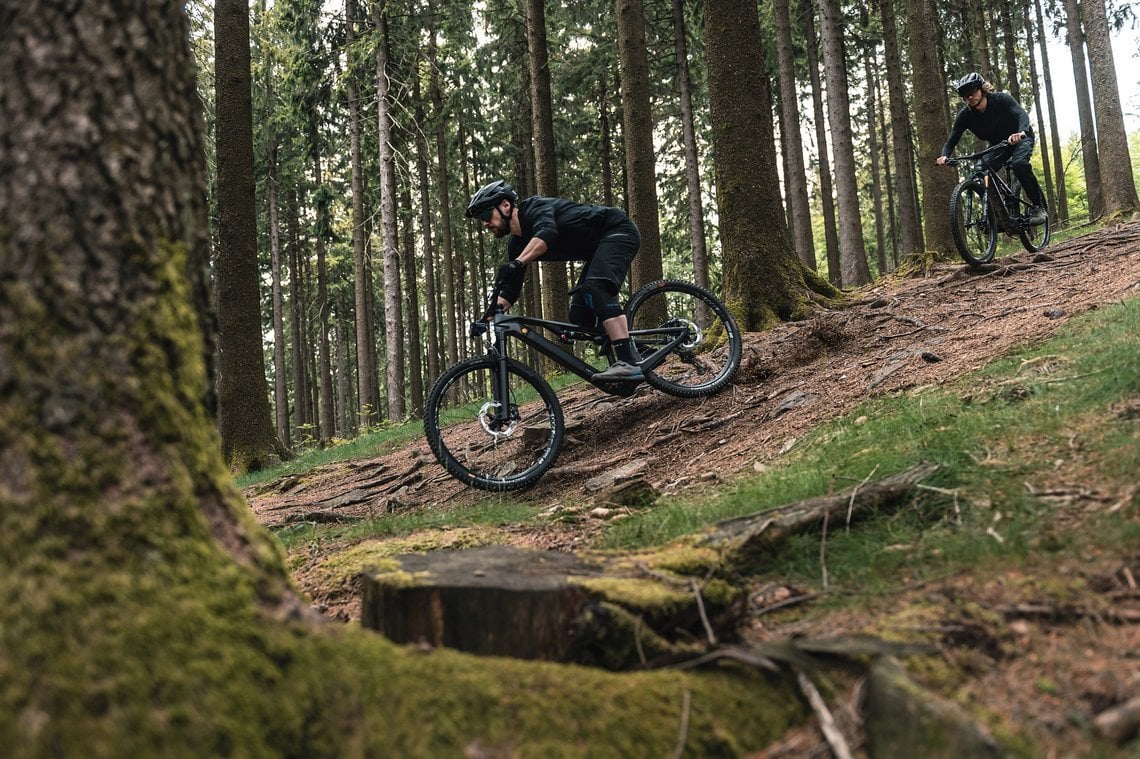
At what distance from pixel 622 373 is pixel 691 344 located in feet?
3.29

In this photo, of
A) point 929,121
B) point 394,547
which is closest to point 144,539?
point 394,547

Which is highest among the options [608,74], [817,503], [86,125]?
[608,74]

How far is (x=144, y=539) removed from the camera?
5.57ft

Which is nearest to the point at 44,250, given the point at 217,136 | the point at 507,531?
the point at 507,531

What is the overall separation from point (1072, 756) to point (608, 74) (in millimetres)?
21448

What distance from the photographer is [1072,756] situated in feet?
5.31

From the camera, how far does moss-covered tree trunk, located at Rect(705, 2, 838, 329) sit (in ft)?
26.6

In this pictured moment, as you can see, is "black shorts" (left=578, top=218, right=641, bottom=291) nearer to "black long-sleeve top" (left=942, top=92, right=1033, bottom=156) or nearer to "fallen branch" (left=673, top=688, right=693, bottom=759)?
"fallen branch" (left=673, top=688, right=693, bottom=759)

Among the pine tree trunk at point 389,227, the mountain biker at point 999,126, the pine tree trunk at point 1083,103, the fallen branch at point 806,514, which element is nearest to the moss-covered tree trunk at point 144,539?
the fallen branch at point 806,514

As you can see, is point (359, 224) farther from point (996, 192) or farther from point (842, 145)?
point (996, 192)

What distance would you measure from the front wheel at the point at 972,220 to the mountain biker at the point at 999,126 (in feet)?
1.31

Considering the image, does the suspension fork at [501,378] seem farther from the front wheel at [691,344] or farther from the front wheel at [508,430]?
the front wheel at [691,344]

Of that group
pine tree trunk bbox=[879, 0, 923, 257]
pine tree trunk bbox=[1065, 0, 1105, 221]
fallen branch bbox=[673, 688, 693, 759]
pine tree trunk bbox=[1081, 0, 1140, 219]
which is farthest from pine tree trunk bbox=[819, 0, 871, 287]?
fallen branch bbox=[673, 688, 693, 759]

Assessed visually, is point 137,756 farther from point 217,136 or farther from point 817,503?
point 217,136
